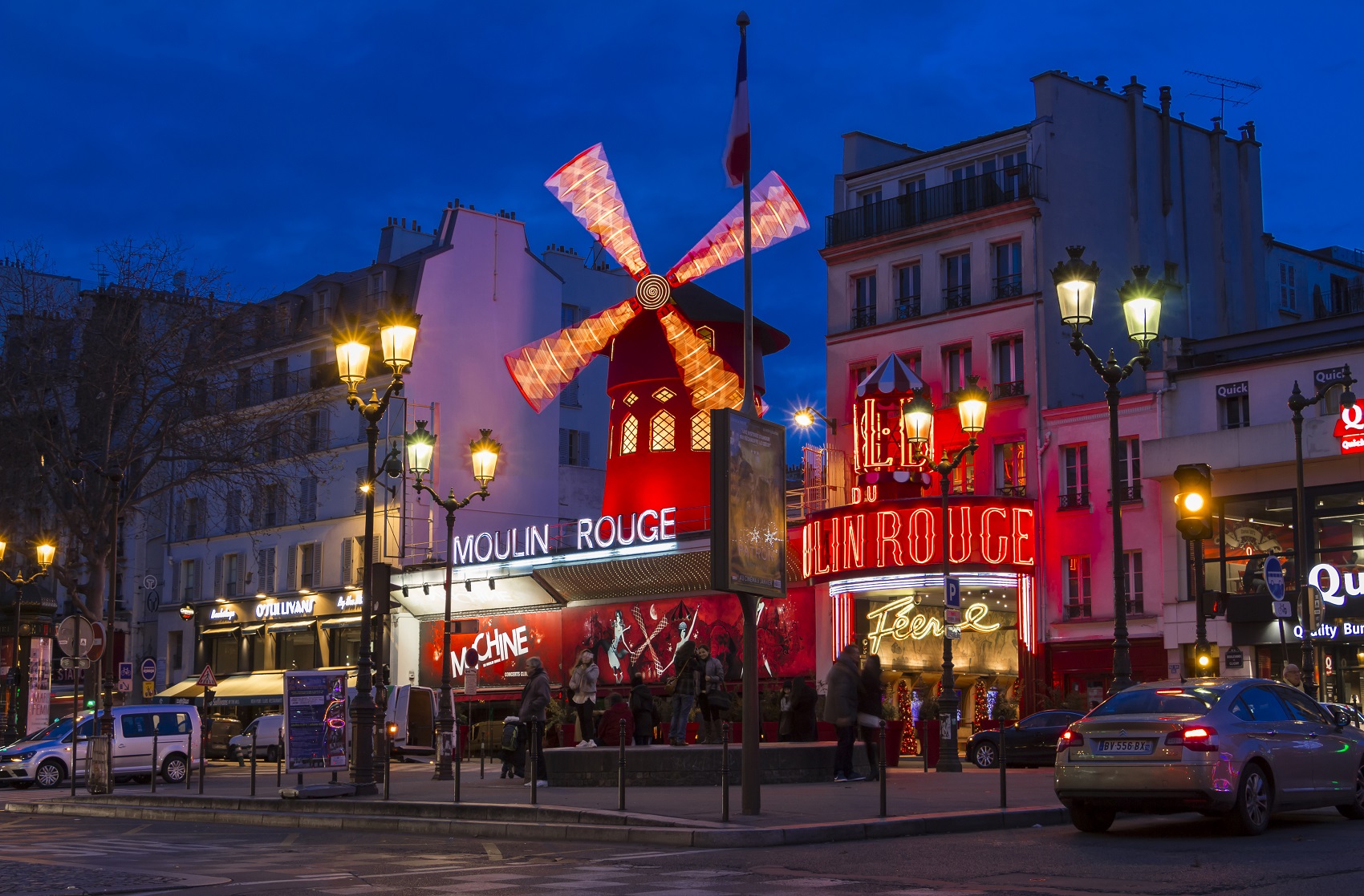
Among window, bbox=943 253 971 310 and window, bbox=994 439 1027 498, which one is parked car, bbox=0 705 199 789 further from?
window, bbox=943 253 971 310

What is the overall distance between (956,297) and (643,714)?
17.4 metres

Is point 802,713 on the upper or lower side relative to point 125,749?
upper

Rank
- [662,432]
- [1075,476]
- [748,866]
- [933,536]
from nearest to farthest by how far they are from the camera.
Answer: [748,866], [933,536], [1075,476], [662,432]

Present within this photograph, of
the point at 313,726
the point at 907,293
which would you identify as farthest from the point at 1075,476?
the point at 313,726

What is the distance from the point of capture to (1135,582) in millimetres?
33906

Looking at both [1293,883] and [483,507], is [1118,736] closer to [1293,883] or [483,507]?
[1293,883]

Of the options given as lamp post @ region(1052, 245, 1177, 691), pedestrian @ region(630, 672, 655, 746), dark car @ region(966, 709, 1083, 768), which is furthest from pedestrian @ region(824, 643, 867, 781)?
dark car @ region(966, 709, 1083, 768)

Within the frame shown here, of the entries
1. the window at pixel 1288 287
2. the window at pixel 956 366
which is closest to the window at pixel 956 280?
the window at pixel 956 366

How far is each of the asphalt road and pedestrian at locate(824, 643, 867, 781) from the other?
4516mm

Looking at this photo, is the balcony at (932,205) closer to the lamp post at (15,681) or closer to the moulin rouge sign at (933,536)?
the moulin rouge sign at (933,536)

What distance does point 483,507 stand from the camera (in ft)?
156

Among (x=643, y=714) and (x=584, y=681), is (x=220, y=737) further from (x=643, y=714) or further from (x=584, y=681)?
(x=643, y=714)

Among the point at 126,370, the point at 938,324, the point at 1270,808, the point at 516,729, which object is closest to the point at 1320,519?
the point at 938,324

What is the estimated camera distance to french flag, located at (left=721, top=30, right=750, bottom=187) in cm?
1633
